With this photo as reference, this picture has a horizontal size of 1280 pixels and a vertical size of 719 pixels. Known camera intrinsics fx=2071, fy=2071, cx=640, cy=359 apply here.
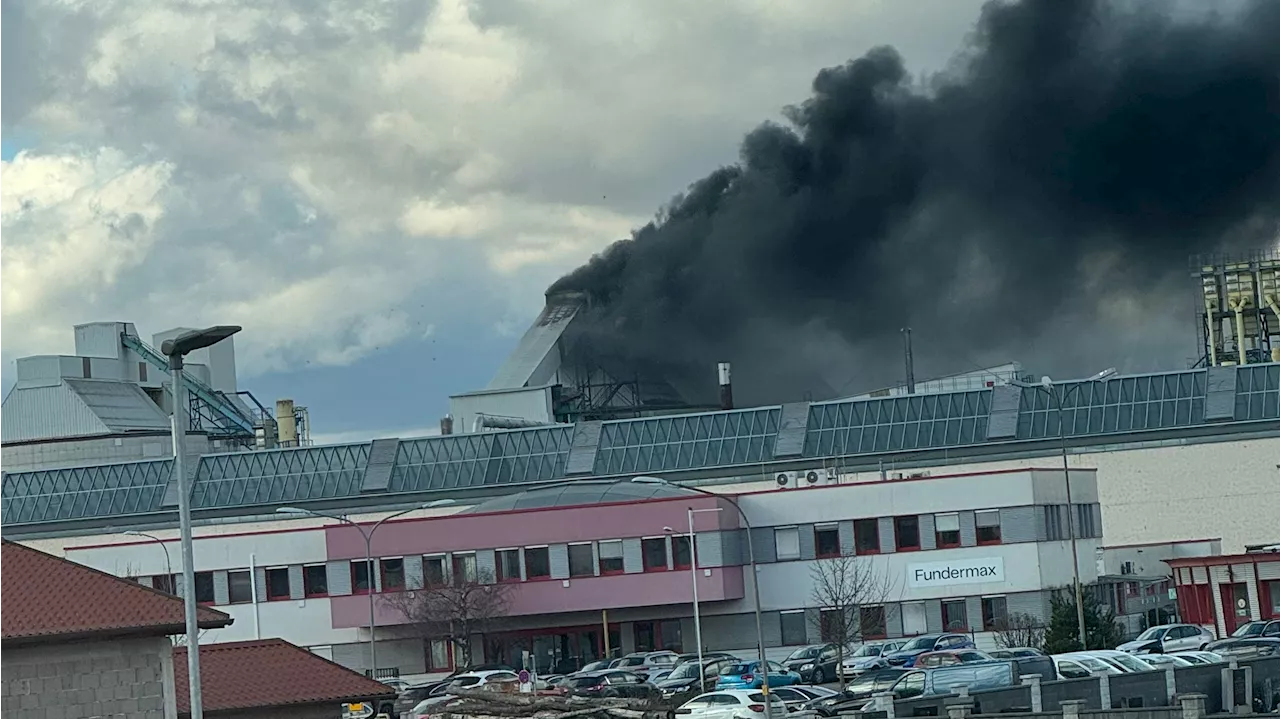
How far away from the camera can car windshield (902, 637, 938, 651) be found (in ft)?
225

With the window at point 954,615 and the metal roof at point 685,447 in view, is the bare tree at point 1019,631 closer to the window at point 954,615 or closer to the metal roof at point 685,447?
the window at point 954,615

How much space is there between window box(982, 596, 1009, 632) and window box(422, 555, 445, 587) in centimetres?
2093

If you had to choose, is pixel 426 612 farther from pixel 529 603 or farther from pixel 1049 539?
pixel 1049 539

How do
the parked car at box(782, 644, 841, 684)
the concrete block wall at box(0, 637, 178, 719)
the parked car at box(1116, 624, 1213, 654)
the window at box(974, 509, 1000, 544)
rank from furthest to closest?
1. the window at box(974, 509, 1000, 544)
2. the parked car at box(782, 644, 841, 684)
3. the parked car at box(1116, 624, 1213, 654)
4. the concrete block wall at box(0, 637, 178, 719)

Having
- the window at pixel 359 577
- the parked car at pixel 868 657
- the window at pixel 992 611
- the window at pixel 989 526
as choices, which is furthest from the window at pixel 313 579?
the window at pixel 992 611

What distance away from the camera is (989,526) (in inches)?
3071

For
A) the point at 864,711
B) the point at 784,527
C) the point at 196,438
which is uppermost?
the point at 196,438

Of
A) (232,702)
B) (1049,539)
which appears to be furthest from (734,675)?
(232,702)

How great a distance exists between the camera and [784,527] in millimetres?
80562

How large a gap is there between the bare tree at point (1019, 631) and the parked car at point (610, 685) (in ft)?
51.5

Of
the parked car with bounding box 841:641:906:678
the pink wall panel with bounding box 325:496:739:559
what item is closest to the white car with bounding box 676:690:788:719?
the parked car with bounding box 841:641:906:678

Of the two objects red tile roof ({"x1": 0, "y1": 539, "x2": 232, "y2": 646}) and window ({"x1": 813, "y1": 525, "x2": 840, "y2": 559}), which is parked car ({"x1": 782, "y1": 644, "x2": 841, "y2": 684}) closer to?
window ({"x1": 813, "y1": 525, "x2": 840, "y2": 559})

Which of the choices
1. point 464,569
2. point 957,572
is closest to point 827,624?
point 957,572

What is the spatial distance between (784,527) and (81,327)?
59086 millimetres
